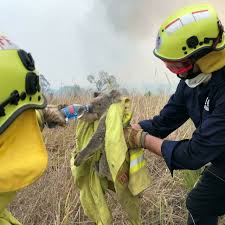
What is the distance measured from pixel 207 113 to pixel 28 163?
1.23 meters

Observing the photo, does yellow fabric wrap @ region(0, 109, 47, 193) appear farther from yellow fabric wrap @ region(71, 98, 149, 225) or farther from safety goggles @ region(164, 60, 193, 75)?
safety goggles @ region(164, 60, 193, 75)

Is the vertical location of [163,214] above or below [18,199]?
below

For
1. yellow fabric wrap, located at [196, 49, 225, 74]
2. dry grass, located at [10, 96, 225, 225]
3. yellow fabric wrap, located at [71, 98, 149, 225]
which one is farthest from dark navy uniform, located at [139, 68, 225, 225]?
dry grass, located at [10, 96, 225, 225]

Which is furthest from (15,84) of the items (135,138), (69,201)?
(69,201)

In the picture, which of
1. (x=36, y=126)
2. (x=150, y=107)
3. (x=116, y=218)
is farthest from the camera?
(x=150, y=107)

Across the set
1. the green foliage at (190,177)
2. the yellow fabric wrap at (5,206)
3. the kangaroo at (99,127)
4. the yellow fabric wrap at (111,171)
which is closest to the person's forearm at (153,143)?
the yellow fabric wrap at (111,171)

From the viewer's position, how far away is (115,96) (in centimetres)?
285

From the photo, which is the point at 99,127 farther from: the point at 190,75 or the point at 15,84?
the point at 15,84

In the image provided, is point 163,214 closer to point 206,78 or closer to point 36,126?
point 206,78

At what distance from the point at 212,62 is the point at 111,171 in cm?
81

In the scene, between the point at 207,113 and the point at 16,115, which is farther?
the point at 207,113

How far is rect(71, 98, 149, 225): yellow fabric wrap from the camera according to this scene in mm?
2707

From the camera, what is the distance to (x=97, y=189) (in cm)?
298

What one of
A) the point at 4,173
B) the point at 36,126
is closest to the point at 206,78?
the point at 36,126
